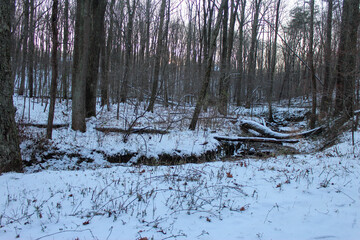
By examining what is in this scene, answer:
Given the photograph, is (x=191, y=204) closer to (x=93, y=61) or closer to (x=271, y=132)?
(x=271, y=132)

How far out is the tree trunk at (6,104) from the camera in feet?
14.0

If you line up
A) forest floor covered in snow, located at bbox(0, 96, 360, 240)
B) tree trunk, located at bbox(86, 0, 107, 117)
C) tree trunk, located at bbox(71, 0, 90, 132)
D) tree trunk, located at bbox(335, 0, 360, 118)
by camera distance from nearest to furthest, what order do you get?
forest floor covered in snow, located at bbox(0, 96, 360, 240) < tree trunk, located at bbox(335, 0, 360, 118) < tree trunk, located at bbox(71, 0, 90, 132) < tree trunk, located at bbox(86, 0, 107, 117)

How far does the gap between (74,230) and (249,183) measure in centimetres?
305

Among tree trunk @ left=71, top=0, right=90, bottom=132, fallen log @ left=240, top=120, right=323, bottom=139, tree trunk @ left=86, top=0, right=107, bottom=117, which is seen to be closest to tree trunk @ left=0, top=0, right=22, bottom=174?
tree trunk @ left=71, top=0, right=90, bottom=132

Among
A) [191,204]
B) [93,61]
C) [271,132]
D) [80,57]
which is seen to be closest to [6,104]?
[191,204]

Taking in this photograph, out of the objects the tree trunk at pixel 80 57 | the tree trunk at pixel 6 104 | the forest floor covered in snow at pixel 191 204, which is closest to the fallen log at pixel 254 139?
the forest floor covered in snow at pixel 191 204

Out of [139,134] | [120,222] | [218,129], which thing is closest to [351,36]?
[218,129]

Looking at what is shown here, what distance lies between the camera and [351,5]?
9844 millimetres

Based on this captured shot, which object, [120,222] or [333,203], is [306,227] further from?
[120,222]

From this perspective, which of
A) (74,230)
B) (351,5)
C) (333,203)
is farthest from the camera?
(351,5)

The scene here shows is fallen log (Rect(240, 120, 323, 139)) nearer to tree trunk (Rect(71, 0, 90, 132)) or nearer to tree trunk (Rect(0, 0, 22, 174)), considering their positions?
tree trunk (Rect(71, 0, 90, 132))

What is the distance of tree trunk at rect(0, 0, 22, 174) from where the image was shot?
426 centimetres

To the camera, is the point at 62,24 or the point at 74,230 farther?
the point at 62,24

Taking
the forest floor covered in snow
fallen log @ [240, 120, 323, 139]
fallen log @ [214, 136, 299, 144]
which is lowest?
the forest floor covered in snow
